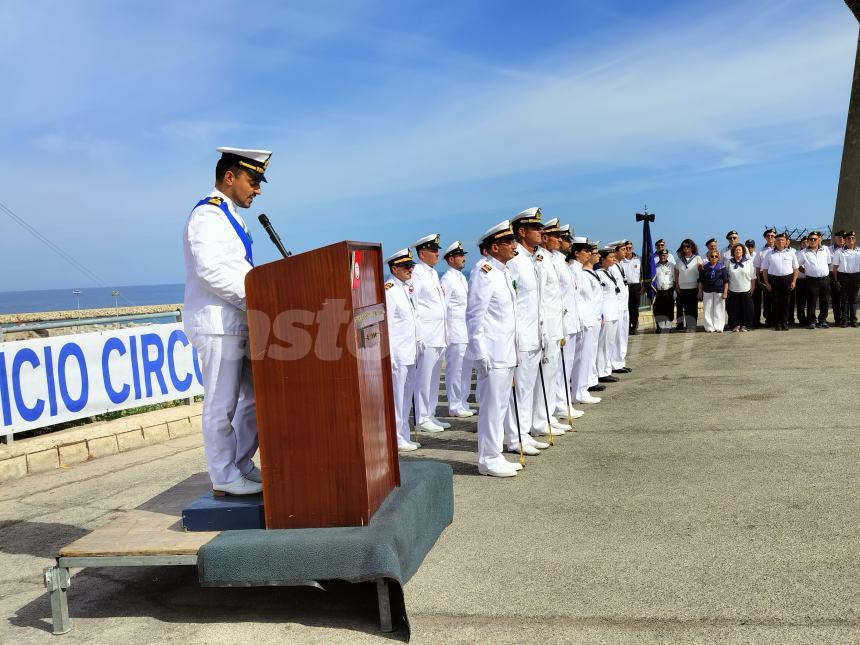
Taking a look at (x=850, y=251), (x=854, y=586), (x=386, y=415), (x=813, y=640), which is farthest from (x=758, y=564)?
(x=850, y=251)

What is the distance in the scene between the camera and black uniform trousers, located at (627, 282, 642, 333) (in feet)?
52.6

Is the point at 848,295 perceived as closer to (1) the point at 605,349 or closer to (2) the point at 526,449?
(1) the point at 605,349

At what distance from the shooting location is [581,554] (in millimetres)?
4074

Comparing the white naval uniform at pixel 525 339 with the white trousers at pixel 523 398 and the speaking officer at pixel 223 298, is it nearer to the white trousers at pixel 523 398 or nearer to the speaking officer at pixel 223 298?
the white trousers at pixel 523 398

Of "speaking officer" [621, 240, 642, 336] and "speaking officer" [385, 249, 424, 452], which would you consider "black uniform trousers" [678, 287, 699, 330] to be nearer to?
"speaking officer" [621, 240, 642, 336]

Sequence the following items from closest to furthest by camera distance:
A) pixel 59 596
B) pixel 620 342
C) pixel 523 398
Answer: pixel 59 596 → pixel 523 398 → pixel 620 342

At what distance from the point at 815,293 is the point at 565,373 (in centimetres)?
941

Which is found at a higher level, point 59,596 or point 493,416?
point 493,416

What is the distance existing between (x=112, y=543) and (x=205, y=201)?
171 cm

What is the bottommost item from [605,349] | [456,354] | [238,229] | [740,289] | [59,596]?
A: [59,596]

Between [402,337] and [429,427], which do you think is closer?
[402,337]

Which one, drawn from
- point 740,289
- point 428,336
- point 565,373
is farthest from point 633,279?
point 428,336

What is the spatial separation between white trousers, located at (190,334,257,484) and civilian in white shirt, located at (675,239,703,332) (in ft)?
44.4

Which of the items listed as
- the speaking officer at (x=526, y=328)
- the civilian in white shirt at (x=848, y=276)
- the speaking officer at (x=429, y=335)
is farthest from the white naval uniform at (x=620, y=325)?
the civilian in white shirt at (x=848, y=276)
